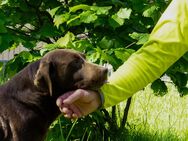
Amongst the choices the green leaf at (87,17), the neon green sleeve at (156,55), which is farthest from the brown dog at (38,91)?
the green leaf at (87,17)

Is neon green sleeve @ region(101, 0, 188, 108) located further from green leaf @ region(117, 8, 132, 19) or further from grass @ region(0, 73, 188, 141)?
grass @ region(0, 73, 188, 141)

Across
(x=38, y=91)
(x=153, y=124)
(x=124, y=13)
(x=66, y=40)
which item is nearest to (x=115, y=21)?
(x=124, y=13)

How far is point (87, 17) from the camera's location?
415cm

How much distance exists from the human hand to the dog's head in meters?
0.16

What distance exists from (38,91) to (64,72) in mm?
190

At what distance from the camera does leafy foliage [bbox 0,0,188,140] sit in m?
4.20

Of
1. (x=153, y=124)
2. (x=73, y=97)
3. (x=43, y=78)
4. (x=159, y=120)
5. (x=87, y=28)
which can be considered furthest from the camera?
(x=159, y=120)

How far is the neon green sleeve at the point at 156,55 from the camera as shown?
2990 millimetres

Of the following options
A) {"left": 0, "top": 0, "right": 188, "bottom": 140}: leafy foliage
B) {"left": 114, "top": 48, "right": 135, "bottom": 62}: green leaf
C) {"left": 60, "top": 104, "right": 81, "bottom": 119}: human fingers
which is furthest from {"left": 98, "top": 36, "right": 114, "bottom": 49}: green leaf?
{"left": 60, "top": 104, "right": 81, "bottom": 119}: human fingers

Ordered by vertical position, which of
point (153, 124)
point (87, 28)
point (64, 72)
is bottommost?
point (153, 124)

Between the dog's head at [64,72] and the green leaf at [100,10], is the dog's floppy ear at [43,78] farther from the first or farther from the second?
the green leaf at [100,10]

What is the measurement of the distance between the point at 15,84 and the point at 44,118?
26 centimetres

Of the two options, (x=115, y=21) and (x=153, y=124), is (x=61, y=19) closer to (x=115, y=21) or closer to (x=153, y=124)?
(x=115, y=21)

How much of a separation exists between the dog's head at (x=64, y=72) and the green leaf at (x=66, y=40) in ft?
2.44
